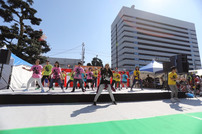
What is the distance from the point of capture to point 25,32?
16703 mm

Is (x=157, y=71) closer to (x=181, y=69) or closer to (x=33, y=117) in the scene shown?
(x=181, y=69)

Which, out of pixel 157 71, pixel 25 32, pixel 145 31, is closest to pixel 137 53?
pixel 145 31

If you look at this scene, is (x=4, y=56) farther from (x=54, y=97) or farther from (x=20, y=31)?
(x=20, y=31)

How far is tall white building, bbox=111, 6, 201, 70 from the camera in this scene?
56969 mm

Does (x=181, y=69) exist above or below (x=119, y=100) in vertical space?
above

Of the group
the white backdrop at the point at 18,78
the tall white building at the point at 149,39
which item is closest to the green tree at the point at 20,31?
the white backdrop at the point at 18,78

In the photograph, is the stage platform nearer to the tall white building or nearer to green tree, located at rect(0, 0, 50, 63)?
green tree, located at rect(0, 0, 50, 63)

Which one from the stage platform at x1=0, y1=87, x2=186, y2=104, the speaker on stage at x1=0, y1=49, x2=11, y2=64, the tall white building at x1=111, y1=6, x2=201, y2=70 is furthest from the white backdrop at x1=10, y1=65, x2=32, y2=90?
the tall white building at x1=111, y1=6, x2=201, y2=70

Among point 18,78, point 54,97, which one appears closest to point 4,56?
point 18,78

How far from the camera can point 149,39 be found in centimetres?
6053

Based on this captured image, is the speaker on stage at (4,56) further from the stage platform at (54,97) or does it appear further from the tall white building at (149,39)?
the tall white building at (149,39)

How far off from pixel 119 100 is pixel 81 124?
2821 mm

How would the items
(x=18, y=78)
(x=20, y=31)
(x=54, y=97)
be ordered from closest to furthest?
(x=54, y=97)
(x=18, y=78)
(x=20, y=31)

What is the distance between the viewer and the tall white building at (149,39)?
187 feet
